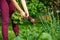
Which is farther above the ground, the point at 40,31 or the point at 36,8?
the point at 40,31

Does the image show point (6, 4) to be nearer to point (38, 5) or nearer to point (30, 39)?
point (30, 39)

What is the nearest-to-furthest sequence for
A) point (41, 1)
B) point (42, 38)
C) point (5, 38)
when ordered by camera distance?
point (42, 38) < point (5, 38) < point (41, 1)

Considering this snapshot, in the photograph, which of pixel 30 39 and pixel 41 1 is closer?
pixel 30 39

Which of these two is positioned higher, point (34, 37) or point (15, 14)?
point (34, 37)

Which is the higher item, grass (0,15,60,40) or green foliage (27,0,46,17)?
grass (0,15,60,40)

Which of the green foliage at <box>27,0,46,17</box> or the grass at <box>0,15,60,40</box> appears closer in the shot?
the grass at <box>0,15,60,40</box>

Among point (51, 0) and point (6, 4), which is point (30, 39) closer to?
point (6, 4)

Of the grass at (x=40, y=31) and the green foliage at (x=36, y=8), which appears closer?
the grass at (x=40, y=31)

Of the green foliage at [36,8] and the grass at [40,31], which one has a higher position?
the grass at [40,31]

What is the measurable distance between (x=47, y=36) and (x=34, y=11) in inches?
313

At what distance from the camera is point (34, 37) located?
6.19 ft

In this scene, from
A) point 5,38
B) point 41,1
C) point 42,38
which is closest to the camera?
point 42,38

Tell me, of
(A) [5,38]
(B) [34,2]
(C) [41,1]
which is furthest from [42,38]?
(C) [41,1]

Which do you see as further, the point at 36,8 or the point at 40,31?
the point at 36,8
